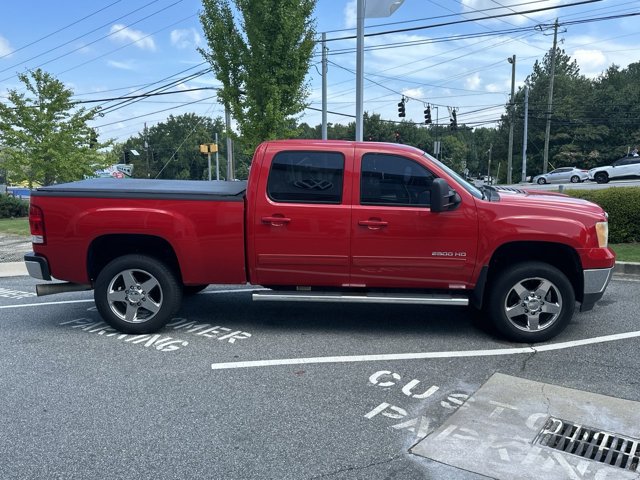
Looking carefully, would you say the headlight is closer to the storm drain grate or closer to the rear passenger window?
the storm drain grate

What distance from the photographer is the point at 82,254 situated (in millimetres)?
5328

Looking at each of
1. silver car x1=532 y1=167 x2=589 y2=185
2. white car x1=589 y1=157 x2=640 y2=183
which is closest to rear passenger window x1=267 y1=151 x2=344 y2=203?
white car x1=589 y1=157 x2=640 y2=183

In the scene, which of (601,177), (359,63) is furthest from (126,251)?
(601,177)

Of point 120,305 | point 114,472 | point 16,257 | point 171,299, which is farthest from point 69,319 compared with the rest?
point 16,257

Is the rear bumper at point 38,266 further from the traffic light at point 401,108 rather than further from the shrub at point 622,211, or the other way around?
the traffic light at point 401,108

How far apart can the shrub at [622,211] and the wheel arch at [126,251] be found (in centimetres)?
842

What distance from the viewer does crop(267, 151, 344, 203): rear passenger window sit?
5.16 m

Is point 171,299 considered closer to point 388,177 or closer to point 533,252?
point 388,177

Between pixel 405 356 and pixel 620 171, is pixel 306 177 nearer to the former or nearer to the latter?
pixel 405 356

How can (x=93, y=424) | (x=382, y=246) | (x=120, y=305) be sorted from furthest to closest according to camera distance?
(x=120, y=305) → (x=382, y=246) → (x=93, y=424)

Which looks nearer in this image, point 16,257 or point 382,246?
point 382,246

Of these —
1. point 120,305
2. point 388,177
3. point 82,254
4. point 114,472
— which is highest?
point 388,177

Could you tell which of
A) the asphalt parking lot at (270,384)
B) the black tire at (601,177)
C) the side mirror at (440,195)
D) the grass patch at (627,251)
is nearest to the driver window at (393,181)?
the side mirror at (440,195)

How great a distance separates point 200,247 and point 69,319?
2.23m
